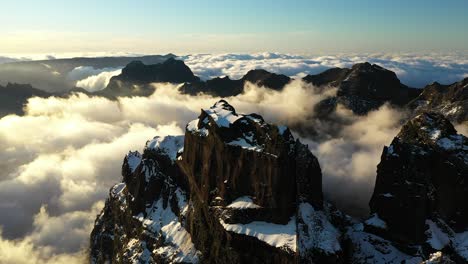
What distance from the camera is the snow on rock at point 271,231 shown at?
13662 cm

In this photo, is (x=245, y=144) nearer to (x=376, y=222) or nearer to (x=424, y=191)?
(x=376, y=222)

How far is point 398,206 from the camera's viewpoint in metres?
163

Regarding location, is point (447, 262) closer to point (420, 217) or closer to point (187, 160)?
point (420, 217)

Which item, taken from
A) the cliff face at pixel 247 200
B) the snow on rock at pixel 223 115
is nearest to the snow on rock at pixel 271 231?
the cliff face at pixel 247 200

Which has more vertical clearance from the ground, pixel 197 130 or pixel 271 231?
pixel 197 130

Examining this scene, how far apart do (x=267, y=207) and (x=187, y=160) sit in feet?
157

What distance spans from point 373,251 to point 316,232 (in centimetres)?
2828

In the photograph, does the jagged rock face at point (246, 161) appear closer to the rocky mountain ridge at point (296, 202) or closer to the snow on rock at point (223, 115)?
the snow on rock at point (223, 115)

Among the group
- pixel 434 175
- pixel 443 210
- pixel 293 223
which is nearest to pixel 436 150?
pixel 434 175

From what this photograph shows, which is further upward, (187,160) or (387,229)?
(187,160)

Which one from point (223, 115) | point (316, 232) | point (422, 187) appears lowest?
point (316, 232)

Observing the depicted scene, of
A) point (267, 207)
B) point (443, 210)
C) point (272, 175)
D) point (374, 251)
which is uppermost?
point (272, 175)

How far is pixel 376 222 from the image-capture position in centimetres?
16738

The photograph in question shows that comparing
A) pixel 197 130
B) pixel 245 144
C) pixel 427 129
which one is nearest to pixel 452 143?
pixel 427 129
